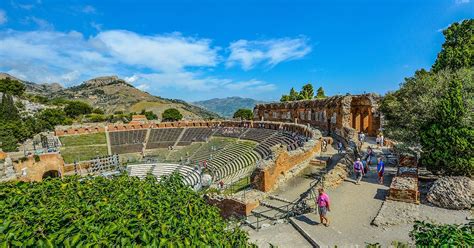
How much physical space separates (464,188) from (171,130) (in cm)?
3916

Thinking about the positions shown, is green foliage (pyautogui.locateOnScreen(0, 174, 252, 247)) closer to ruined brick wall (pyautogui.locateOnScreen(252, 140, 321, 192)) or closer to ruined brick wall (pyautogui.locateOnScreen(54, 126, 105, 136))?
ruined brick wall (pyautogui.locateOnScreen(252, 140, 321, 192))

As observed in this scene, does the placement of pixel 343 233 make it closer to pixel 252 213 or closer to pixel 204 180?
pixel 252 213

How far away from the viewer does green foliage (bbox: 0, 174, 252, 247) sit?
9.90 feet

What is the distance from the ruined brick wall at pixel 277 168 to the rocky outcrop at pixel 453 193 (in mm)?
6627

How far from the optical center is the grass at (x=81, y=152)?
31312mm

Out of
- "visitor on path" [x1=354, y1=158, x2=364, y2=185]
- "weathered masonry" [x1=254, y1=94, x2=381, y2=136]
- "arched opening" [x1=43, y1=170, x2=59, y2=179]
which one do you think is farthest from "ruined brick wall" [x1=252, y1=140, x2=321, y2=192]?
"arched opening" [x1=43, y1=170, x2=59, y2=179]

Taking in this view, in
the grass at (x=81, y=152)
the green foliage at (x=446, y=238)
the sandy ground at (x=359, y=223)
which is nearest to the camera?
the green foliage at (x=446, y=238)

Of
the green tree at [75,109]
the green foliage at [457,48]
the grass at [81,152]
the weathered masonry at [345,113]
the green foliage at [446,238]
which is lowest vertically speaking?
the grass at [81,152]

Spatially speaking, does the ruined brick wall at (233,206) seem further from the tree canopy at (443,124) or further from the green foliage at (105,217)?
the tree canopy at (443,124)

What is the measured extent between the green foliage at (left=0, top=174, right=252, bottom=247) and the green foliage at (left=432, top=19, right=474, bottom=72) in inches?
1070

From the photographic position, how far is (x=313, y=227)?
8094mm

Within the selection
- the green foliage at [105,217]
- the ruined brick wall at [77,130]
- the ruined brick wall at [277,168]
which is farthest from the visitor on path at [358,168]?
the ruined brick wall at [77,130]

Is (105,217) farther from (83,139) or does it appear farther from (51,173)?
(83,139)

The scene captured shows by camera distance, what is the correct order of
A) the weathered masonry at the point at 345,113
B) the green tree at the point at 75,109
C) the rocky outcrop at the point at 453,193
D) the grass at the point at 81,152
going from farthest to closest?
the green tree at the point at 75,109 → the grass at the point at 81,152 → the weathered masonry at the point at 345,113 → the rocky outcrop at the point at 453,193
